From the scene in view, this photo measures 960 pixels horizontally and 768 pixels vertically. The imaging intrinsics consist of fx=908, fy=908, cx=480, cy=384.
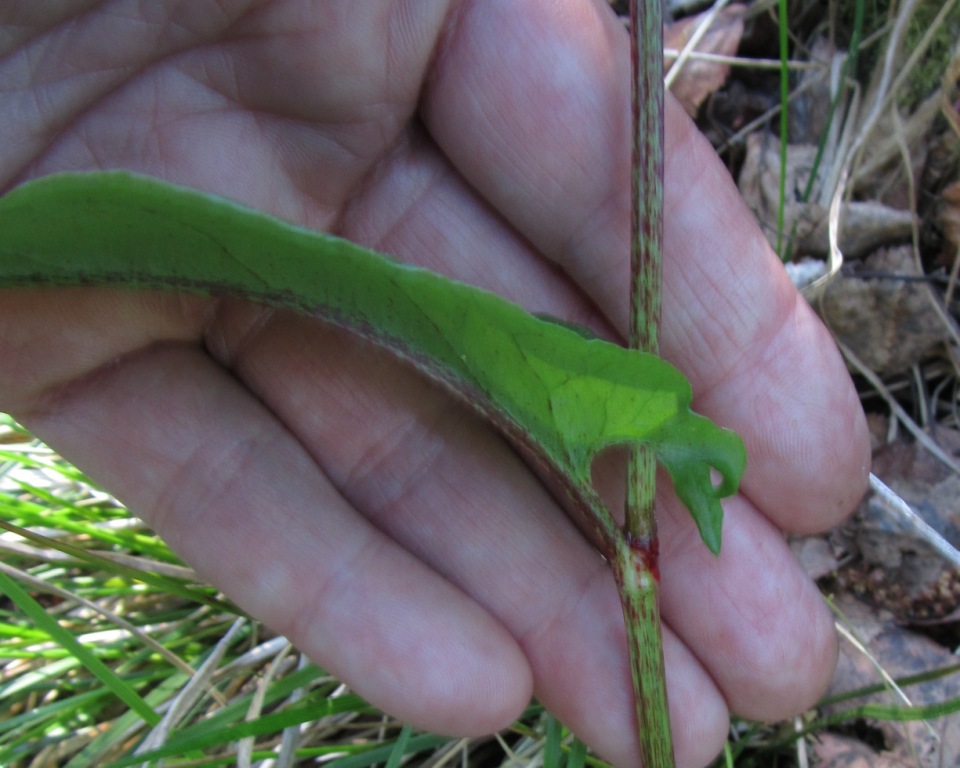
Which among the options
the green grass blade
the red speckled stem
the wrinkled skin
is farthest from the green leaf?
the green grass blade

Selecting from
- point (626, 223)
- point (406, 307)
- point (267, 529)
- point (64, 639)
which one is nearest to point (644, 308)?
point (626, 223)

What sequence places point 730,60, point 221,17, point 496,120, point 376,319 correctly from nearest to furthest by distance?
1. point 376,319
2. point 221,17
3. point 496,120
4. point 730,60

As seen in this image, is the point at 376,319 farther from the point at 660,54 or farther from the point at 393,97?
the point at 660,54

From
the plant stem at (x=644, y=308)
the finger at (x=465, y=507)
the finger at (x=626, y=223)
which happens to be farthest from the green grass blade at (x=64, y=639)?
the finger at (x=626, y=223)

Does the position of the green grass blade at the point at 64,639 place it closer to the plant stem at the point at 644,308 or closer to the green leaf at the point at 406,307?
the green leaf at the point at 406,307

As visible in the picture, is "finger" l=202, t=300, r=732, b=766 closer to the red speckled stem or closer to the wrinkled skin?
the wrinkled skin

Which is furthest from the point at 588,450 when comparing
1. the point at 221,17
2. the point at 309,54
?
the point at 221,17

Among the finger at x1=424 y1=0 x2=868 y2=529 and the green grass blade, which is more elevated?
the finger at x1=424 y1=0 x2=868 y2=529
